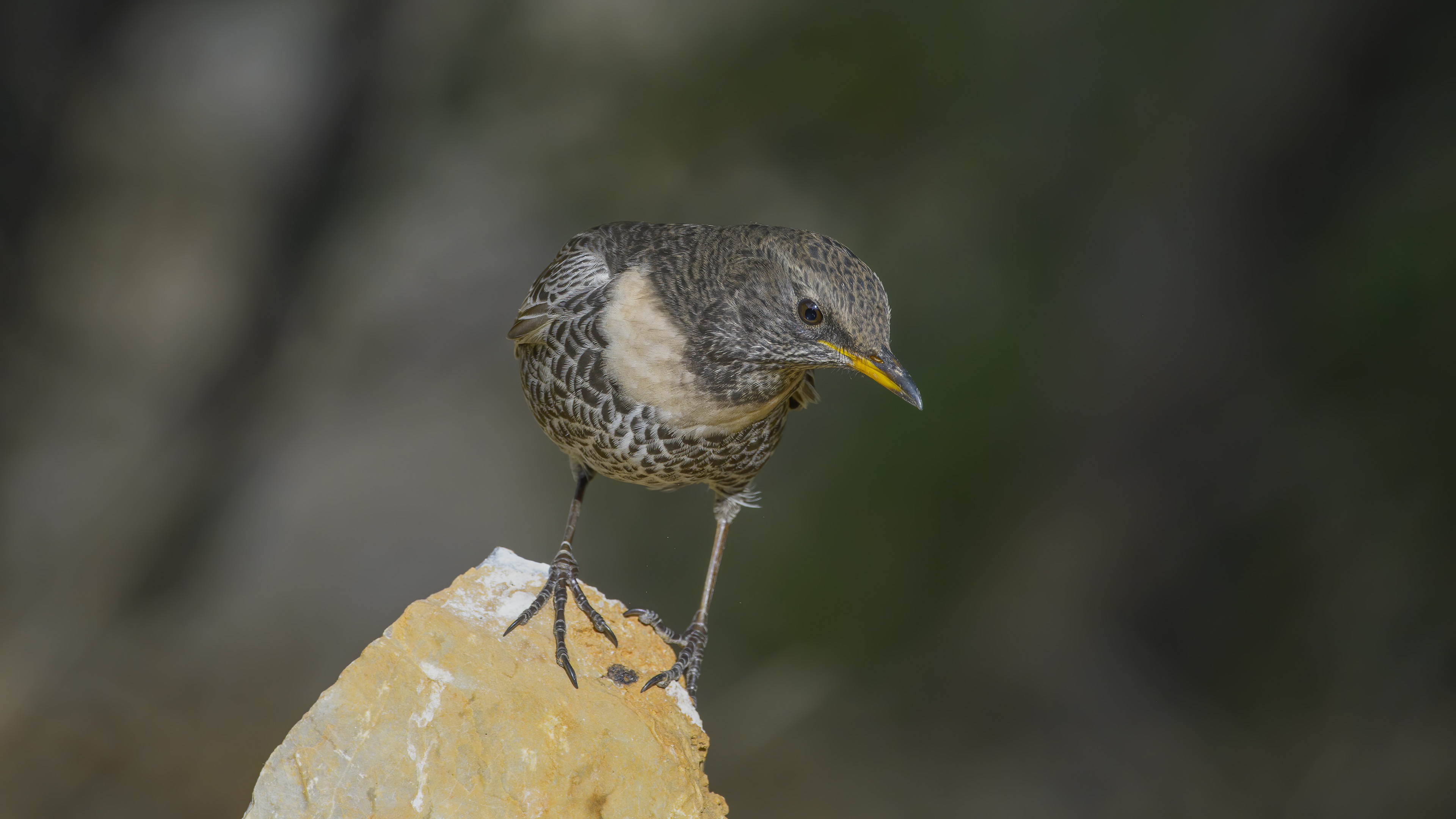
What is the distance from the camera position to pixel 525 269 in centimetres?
651

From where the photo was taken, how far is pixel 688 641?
3611 mm

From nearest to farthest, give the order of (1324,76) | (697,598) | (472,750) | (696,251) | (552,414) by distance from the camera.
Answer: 1. (472,750)
2. (696,251)
3. (552,414)
4. (1324,76)
5. (697,598)

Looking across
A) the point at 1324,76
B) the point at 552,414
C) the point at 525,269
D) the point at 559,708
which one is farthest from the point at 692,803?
the point at 1324,76

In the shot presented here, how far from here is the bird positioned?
2916 mm

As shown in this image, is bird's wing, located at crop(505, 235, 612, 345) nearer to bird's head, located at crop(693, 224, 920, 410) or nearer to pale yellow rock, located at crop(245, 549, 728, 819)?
bird's head, located at crop(693, 224, 920, 410)

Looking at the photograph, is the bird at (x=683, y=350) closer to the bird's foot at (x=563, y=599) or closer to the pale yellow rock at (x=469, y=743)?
the bird's foot at (x=563, y=599)

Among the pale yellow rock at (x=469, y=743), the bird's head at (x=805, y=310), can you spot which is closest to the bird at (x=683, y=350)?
the bird's head at (x=805, y=310)

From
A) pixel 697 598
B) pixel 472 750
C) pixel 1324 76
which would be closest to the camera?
pixel 472 750

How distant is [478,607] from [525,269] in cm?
362

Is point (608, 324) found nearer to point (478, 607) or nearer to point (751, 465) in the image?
point (751, 465)

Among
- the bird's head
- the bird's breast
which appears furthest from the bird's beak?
the bird's breast

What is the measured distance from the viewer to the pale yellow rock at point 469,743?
277cm

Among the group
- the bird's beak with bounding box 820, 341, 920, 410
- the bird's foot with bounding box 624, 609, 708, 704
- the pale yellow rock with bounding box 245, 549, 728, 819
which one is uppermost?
the bird's beak with bounding box 820, 341, 920, 410

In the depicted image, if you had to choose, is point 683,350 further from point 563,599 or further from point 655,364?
point 563,599
